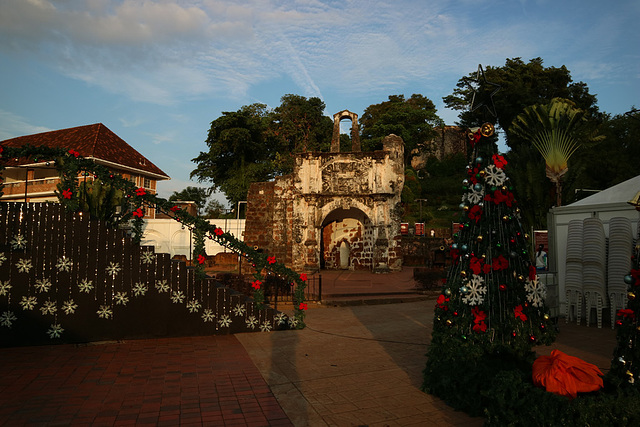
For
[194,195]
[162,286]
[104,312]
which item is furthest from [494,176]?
[194,195]

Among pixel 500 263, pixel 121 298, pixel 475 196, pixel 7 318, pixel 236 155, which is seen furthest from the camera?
pixel 236 155

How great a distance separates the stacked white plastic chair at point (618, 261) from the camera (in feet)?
26.1

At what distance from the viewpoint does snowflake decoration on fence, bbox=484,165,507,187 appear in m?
5.81

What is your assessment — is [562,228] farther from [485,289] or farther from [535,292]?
[485,289]

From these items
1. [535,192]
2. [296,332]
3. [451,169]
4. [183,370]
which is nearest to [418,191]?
[451,169]

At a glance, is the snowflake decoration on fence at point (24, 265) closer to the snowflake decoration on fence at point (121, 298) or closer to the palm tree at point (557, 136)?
the snowflake decoration on fence at point (121, 298)

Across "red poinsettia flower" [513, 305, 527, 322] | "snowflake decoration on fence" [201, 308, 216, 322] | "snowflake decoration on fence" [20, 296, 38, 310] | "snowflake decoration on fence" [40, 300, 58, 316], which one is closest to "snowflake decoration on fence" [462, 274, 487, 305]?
"red poinsettia flower" [513, 305, 527, 322]

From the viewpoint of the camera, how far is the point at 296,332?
871 cm

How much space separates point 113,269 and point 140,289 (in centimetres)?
58

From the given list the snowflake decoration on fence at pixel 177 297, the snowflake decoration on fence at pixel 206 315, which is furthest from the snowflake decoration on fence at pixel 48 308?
the snowflake decoration on fence at pixel 206 315

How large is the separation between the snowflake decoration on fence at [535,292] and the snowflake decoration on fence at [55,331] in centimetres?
729

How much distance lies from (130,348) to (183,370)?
1723mm

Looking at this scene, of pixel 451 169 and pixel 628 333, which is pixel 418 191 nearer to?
pixel 451 169

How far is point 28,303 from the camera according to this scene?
24.4 ft
